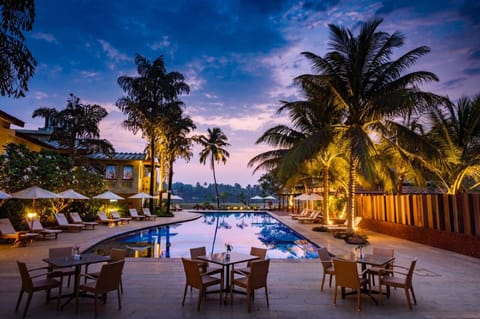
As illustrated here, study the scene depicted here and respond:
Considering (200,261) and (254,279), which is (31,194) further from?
(254,279)

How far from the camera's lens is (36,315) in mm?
4227

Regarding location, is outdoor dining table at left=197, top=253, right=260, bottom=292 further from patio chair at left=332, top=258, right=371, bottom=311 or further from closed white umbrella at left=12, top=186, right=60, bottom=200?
closed white umbrella at left=12, top=186, right=60, bottom=200

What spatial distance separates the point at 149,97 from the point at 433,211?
20.1m

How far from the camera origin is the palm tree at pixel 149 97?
22.3 metres

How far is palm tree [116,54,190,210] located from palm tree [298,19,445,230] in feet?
47.1

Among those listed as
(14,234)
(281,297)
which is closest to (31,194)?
(14,234)

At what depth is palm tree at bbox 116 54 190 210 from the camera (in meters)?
22.3

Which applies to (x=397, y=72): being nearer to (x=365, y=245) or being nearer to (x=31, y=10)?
(x=365, y=245)

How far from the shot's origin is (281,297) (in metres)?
5.13

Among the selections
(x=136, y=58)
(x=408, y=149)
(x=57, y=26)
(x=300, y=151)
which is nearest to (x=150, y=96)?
(x=136, y=58)

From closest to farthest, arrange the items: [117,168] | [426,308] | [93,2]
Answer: [426,308], [93,2], [117,168]

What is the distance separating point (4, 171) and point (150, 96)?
41.1ft

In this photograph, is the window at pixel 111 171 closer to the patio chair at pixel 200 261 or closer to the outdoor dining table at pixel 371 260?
the patio chair at pixel 200 261

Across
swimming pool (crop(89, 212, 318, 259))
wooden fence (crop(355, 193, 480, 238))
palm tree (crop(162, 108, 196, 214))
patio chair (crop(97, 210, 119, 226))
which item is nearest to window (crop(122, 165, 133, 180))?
palm tree (crop(162, 108, 196, 214))
